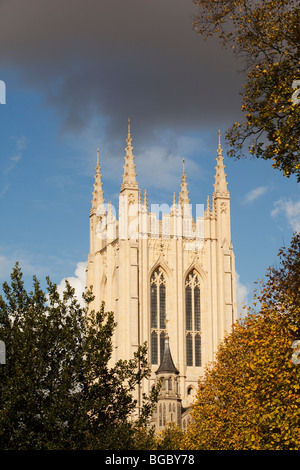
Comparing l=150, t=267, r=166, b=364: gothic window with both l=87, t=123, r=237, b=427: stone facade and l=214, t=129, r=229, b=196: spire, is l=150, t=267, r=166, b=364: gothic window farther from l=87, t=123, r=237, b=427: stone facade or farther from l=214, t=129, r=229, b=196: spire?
l=214, t=129, r=229, b=196: spire

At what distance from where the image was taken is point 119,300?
86688 mm

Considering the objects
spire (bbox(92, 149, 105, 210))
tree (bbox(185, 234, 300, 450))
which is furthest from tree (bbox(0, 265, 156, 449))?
spire (bbox(92, 149, 105, 210))

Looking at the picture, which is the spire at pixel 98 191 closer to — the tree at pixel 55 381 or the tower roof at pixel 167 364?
the tower roof at pixel 167 364

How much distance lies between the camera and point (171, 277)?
293ft

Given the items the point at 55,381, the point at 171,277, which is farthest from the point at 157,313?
the point at 55,381

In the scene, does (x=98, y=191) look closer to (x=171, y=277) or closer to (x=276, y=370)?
(x=171, y=277)

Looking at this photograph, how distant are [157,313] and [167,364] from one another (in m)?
7.04

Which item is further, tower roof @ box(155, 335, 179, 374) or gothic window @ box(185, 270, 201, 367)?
gothic window @ box(185, 270, 201, 367)

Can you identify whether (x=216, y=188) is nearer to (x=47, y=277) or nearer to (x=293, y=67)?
(x=47, y=277)

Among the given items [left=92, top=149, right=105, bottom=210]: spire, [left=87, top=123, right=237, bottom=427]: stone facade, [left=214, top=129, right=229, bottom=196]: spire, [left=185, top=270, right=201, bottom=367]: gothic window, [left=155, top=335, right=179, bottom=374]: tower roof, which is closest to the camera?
[left=155, top=335, right=179, bottom=374]: tower roof

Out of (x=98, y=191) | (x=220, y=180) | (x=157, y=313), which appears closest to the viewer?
(x=157, y=313)

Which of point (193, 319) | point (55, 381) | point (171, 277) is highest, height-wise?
point (171, 277)

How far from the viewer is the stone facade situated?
86812mm

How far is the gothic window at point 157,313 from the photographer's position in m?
87.0
